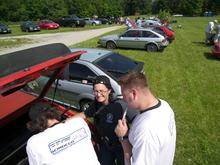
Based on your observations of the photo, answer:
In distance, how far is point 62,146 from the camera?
224cm

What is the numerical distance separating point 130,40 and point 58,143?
1412 centimetres

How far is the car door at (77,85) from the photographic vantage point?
6332 mm

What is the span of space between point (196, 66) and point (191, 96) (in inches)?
171

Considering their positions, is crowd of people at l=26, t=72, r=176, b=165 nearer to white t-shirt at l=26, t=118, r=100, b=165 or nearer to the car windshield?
white t-shirt at l=26, t=118, r=100, b=165

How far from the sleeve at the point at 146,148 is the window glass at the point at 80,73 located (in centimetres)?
437

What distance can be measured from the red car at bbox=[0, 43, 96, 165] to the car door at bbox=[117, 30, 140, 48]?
12.3 metres

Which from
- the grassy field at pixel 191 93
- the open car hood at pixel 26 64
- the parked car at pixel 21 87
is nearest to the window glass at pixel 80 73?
the parked car at pixel 21 87

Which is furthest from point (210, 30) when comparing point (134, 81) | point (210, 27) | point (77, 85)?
point (134, 81)

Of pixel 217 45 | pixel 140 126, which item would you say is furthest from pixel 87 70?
pixel 217 45

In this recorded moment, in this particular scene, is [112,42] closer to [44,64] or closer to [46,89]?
[46,89]

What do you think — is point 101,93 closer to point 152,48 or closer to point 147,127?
point 147,127

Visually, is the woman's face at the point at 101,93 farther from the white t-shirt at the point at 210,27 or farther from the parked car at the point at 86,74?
the white t-shirt at the point at 210,27

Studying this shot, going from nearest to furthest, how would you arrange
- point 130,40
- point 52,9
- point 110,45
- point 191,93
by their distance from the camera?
point 191,93, point 130,40, point 110,45, point 52,9

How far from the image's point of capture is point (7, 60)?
2420 mm
